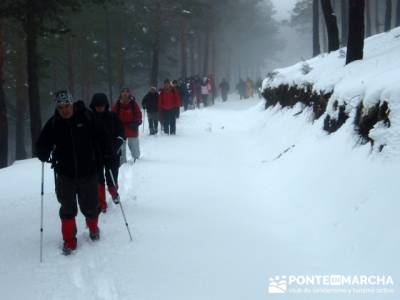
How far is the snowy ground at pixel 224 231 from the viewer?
537 cm

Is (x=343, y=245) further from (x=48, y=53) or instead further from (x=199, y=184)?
(x=48, y=53)

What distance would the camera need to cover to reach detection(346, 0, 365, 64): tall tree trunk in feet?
40.8

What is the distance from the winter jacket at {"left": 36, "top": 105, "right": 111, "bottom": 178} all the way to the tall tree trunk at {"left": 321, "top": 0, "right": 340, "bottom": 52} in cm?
1199

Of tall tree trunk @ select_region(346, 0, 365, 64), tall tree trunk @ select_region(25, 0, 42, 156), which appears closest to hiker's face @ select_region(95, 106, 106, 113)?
tall tree trunk @ select_region(346, 0, 365, 64)

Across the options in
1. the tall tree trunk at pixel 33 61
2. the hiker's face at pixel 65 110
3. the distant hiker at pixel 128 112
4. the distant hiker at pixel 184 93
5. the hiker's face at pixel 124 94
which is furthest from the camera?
the distant hiker at pixel 184 93

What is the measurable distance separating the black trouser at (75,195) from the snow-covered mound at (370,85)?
3970 millimetres

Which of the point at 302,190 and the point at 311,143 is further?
the point at 311,143

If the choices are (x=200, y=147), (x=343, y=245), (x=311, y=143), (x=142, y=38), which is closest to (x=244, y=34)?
(x=142, y=38)

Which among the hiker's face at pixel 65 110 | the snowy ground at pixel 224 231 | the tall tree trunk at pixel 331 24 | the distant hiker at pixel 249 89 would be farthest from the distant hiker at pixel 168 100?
the distant hiker at pixel 249 89

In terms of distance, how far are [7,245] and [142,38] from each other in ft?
99.1

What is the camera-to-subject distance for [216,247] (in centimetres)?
660

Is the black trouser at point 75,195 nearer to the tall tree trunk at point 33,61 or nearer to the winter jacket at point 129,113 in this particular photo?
the winter jacket at point 129,113

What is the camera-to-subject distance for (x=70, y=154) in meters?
6.36

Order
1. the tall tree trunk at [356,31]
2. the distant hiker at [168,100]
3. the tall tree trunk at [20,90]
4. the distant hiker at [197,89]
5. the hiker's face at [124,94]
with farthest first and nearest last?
the distant hiker at [197,89] < the tall tree trunk at [20,90] < the distant hiker at [168,100] < the tall tree trunk at [356,31] < the hiker's face at [124,94]
